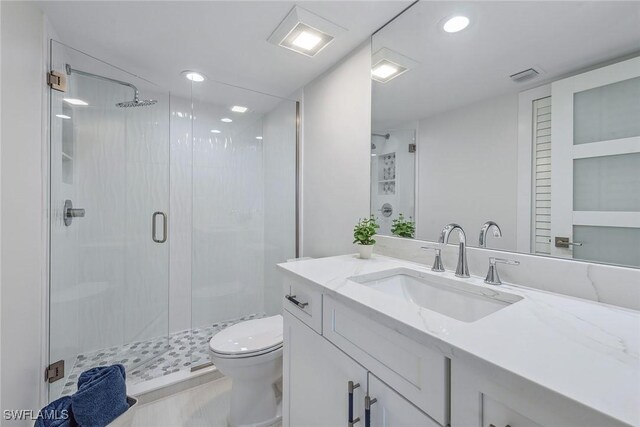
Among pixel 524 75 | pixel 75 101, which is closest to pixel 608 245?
pixel 524 75

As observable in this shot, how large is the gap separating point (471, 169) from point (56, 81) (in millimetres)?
2184

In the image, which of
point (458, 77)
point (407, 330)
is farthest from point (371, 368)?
point (458, 77)

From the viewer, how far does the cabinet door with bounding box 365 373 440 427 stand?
2.11ft

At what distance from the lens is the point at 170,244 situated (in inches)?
93.3

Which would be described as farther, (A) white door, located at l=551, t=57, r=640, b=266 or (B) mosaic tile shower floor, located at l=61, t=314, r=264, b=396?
(B) mosaic tile shower floor, located at l=61, t=314, r=264, b=396

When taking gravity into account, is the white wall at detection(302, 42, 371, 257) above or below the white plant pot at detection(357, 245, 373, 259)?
above

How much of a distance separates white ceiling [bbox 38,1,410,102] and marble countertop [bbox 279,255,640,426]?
4.61 ft

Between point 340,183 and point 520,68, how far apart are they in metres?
1.09

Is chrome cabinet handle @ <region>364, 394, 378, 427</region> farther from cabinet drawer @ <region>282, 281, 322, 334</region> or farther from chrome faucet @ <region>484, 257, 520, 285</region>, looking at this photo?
chrome faucet @ <region>484, 257, 520, 285</region>

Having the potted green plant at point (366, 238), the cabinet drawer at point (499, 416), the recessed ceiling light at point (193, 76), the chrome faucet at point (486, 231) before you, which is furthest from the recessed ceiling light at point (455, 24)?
the recessed ceiling light at point (193, 76)

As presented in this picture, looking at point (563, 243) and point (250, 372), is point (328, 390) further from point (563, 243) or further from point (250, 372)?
point (563, 243)

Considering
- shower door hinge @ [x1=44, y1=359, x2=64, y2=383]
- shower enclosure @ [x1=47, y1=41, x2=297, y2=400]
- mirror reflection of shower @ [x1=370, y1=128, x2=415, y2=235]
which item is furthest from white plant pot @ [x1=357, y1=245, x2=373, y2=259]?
shower door hinge @ [x1=44, y1=359, x2=64, y2=383]

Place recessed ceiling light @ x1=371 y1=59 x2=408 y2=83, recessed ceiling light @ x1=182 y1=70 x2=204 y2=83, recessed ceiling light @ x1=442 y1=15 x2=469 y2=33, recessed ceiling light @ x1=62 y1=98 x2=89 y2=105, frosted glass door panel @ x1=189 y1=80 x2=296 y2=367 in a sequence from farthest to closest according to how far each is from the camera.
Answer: frosted glass door panel @ x1=189 y1=80 x2=296 y2=367 < recessed ceiling light @ x1=182 y1=70 x2=204 y2=83 < recessed ceiling light @ x1=62 y1=98 x2=89 y2=105 < recessed ceiling light @ x1=371 y1=59 x2=408 y2=83 < recessed ceiling light @ x1=442 y1=15 x2=469 y2=33

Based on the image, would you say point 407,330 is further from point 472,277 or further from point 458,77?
point 458,77
